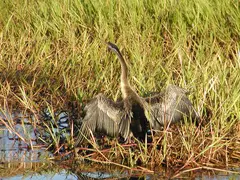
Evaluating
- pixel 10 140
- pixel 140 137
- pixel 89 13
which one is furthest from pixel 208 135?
pixel 89 13

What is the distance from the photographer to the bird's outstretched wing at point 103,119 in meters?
6.78

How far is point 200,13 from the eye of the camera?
966 centimetres

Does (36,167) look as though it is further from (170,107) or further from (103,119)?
(170,107)

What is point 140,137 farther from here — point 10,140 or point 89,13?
point 89,13

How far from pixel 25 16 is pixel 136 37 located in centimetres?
202

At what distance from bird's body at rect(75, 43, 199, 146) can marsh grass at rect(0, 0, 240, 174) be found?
0.15 meters

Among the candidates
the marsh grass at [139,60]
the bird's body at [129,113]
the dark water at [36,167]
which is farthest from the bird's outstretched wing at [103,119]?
the dark water at [36,167]

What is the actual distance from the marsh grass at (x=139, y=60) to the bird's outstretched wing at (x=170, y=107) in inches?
4.5

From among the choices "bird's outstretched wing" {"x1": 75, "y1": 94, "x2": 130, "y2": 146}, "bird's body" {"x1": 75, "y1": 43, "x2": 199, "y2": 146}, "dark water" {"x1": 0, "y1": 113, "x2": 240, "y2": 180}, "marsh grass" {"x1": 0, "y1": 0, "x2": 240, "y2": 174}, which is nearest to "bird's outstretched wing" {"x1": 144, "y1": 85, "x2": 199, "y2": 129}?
"bird's body" {"x1": 75, "y1": 43, "x2": 199, "y2": 146}

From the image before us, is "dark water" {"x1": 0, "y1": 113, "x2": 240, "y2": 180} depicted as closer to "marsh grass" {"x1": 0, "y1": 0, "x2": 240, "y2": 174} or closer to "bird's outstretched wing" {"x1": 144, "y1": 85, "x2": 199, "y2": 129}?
"marsh grass" {"x1": 0, "y1": 0, "x2": 240, "y2": 174}

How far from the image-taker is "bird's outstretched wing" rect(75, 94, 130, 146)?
6781mm

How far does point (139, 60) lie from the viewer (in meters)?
8.28

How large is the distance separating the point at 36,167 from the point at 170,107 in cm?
138

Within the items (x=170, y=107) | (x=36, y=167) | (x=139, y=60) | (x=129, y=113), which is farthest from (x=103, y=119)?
(x=139, y=60)
